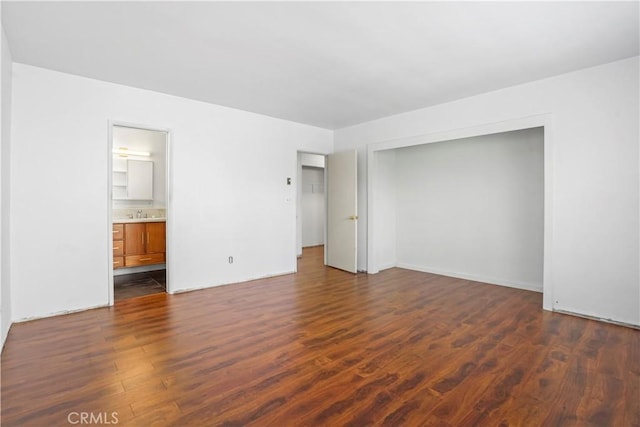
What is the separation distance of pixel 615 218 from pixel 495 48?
2121 mm

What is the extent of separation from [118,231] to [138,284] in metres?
0.94

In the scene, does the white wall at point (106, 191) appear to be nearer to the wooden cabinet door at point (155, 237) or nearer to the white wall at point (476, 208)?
the wooden cabinet door at point (155, 237)

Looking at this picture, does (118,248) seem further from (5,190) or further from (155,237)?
(5,190)

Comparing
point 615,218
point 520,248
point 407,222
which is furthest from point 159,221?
point 615,218

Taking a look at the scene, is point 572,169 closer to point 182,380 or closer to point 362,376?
point 362,376

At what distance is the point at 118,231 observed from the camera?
5141 mm

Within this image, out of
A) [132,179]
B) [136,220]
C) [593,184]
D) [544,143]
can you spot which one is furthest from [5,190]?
[593,184]

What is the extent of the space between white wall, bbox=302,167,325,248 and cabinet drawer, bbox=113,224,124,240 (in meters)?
4.60

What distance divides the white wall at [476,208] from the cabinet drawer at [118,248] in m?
4.85

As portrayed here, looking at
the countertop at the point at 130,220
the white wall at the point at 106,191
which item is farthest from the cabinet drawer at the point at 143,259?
the white wall at the point at 106,191

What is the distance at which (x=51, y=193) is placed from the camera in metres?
3.46

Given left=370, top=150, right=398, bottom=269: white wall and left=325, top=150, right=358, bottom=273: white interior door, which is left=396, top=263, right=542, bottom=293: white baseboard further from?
left=325, top=150, right=358, bottom=273: white interior door
